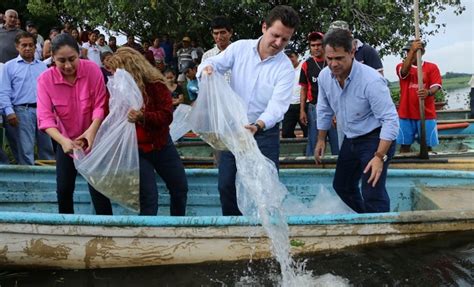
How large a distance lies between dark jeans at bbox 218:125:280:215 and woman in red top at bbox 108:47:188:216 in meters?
0.41

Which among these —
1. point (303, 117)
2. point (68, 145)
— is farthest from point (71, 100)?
point (303, 117)

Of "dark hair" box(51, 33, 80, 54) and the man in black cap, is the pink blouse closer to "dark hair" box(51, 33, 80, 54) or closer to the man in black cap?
"dark hair" box(51, 33, 80, 54)

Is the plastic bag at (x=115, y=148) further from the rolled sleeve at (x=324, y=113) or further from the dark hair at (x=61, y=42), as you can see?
the rolled sleeve at (x=324, y=113)

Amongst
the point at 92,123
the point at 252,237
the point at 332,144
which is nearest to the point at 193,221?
the point at 252,237

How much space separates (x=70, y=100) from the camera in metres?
4.04

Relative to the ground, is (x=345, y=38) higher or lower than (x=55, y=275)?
higher

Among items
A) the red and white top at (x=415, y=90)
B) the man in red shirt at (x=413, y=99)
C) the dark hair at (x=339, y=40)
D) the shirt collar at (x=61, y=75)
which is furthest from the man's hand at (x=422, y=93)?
the shirt collar at (x=61, y=75)

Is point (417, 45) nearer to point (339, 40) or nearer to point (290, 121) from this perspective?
point (290, 121)

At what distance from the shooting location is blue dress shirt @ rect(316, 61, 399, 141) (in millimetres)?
3803

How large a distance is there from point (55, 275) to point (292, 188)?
2.27m

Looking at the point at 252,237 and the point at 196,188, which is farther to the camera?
the point at 196,188

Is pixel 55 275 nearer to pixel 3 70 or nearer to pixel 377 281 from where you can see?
pixel 377 281

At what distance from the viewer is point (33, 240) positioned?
155 inches

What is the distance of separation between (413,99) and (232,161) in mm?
3483
